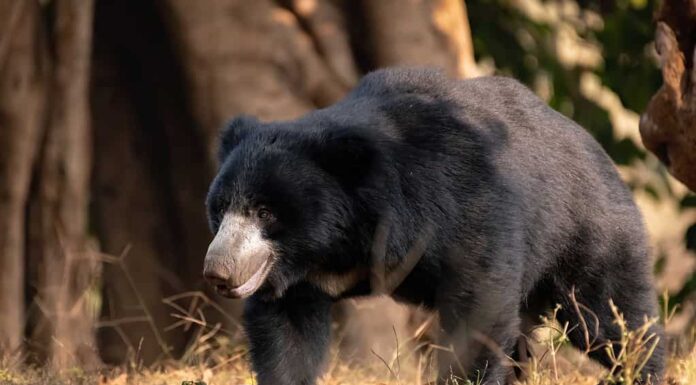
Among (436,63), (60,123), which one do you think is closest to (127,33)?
(60,123)

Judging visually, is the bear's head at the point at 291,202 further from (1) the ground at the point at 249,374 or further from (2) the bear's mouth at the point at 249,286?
(1) the ground at the point at 249,374

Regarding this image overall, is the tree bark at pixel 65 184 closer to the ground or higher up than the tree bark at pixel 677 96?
closer to the ground

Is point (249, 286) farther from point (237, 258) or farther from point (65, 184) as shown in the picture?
point (65, 184)

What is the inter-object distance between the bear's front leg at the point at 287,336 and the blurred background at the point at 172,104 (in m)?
2.29

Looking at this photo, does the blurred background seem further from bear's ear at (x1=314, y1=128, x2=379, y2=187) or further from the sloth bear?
bear's ear at (x1=314, y1=128, x2=379, y2=187)

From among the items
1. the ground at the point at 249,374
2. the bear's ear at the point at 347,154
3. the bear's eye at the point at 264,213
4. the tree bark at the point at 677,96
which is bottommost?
the ground at the point at 249,374

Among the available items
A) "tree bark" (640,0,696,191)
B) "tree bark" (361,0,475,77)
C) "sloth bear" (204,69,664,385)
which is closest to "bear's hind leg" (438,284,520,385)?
"sloth bear" (204,69,664,385)

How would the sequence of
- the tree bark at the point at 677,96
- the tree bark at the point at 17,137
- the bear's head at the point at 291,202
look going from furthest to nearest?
the tree bark at the point at 17,137
the tree bark at the point at 677,96
the bear's head at the point at 291,202

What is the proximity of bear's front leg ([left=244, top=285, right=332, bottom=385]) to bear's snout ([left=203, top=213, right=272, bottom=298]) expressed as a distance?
28 cm

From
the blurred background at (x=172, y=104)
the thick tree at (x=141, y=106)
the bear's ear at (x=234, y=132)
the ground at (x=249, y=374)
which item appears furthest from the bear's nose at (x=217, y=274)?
the thick tree at (x=141, y=106)

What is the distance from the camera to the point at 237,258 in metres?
4.84

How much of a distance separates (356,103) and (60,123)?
3.91 metres

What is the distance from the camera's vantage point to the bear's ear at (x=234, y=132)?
5266mm

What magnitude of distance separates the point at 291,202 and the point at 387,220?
366 millimetres
